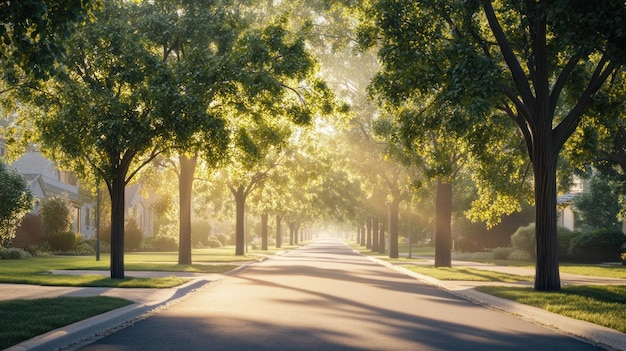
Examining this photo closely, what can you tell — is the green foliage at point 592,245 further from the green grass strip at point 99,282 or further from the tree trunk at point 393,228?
the green grass strip at point 99,282

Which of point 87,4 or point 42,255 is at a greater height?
point 87,4

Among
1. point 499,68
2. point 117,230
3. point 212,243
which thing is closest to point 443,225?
point 499,68

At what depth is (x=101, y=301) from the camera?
13078 mm

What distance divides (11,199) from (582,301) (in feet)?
93.9

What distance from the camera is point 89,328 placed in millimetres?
9680

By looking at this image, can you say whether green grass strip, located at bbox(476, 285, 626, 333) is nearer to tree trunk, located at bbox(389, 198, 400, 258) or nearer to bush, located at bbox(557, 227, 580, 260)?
bush, located at bbox(557, 227, 580, 260)

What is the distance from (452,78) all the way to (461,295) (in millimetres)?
5507

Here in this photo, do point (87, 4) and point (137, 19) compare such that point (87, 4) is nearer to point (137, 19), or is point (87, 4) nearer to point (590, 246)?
point (137, 19)

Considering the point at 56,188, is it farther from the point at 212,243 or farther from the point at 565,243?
the point at 565,243

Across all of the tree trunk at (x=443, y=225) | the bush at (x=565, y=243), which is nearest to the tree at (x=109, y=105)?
the tree trunk at (x=443, y=225)

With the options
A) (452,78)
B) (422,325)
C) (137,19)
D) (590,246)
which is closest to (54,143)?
(137,19)

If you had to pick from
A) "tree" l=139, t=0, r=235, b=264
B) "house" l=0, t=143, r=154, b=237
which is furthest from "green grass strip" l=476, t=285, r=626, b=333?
"house" l=0, t=143, r=154, b=237

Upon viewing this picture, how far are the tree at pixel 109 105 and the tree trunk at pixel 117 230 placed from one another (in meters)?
0.03

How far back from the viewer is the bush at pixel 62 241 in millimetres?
43625
